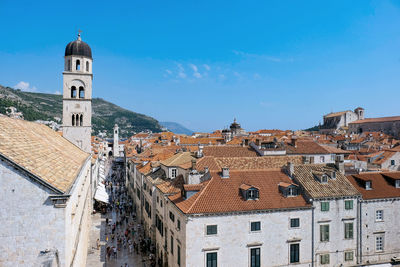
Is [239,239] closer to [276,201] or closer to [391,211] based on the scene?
[276,201]

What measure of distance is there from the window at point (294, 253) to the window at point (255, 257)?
10.6ft

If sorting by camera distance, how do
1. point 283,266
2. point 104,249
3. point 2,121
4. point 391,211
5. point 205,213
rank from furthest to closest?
1. point 104,249
2. point 391,211
3. point 283,266
4. point 205,213
5. point 2,121

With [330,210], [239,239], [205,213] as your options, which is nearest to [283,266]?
[239,239]

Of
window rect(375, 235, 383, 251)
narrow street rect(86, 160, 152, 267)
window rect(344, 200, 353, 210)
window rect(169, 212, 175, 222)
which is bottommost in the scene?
narrow street rect(86, 160, 152, 267)

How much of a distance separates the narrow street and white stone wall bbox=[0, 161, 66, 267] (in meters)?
18.4

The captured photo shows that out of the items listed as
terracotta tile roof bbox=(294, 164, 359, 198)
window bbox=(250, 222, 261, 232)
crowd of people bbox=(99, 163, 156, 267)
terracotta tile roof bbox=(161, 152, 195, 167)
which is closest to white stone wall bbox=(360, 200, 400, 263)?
terracotta tile roof bbox=(294, 164, 359, 198)

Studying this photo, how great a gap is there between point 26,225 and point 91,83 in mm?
28121

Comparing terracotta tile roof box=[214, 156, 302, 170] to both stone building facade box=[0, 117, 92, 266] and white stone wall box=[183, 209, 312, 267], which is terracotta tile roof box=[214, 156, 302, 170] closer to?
white stone wall box=[183, 209, 312, 267]

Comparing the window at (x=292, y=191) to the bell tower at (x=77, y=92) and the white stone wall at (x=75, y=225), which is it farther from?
the bell tower at (x=77, y=92)

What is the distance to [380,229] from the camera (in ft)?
95.4

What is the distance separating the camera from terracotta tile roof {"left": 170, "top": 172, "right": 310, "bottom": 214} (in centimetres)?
2403

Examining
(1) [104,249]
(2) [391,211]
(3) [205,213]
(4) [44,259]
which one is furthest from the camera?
(1) [104,249]

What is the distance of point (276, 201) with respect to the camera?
25984 millimetres

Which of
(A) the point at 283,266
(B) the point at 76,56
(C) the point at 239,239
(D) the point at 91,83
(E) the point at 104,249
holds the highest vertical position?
(B) the point at 76,56
